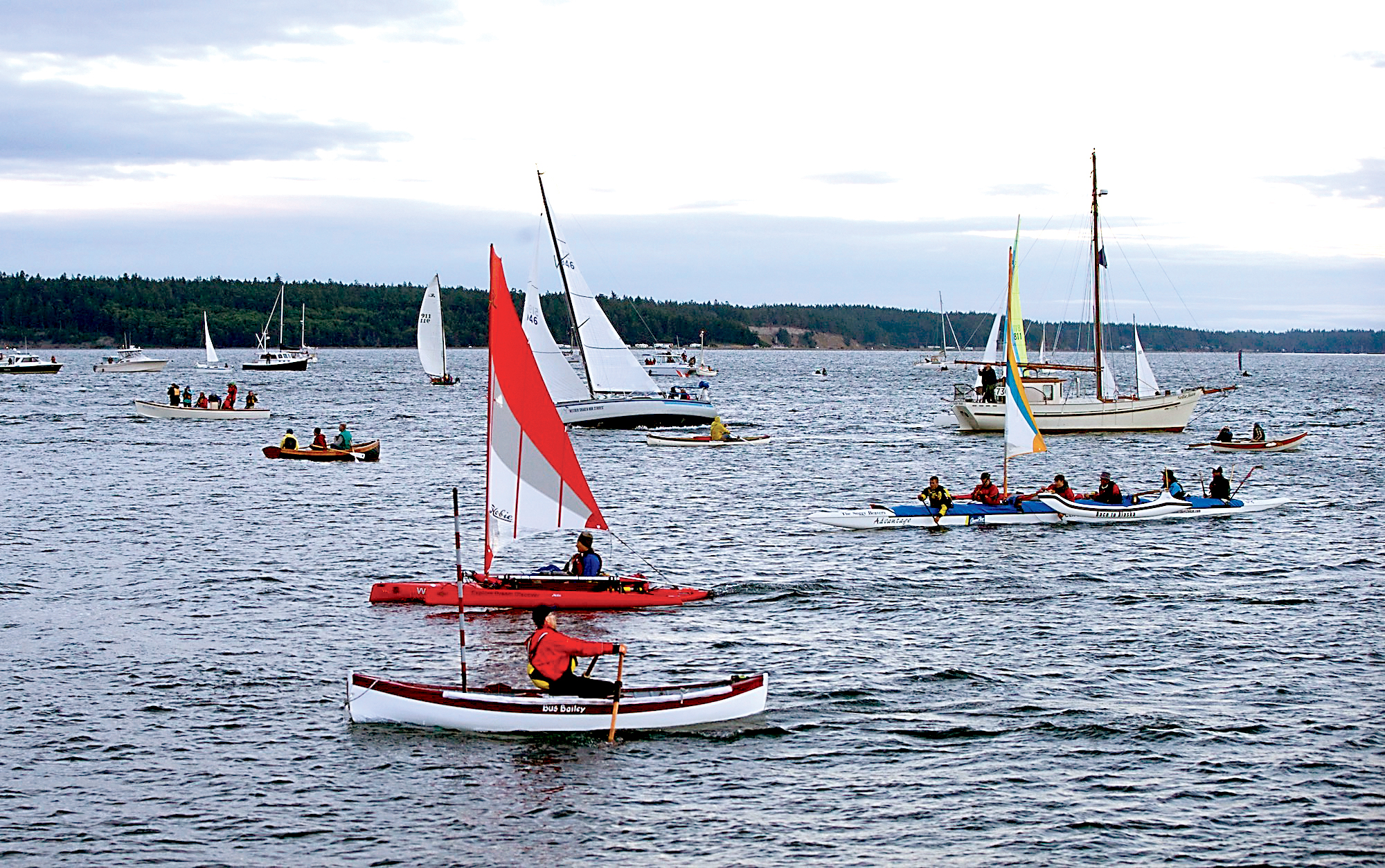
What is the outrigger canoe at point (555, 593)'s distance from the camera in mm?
27672

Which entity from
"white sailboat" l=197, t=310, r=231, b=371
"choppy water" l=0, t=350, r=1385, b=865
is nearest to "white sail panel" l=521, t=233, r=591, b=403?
"choppy water" l=0, t=350, r=1385, b=865

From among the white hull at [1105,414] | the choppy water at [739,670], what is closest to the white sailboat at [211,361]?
the white hull at [1105,414]

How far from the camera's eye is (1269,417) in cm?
10056

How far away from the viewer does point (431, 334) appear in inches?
4673

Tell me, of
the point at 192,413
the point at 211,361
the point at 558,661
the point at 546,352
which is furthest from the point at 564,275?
the point at 211,361

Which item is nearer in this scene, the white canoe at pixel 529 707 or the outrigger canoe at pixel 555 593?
the white canoe at pixel 529 707

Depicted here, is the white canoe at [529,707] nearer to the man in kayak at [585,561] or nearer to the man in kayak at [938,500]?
the man in kayak at [585,561]

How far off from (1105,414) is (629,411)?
1024 inches

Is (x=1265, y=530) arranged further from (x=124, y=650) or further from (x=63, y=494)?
(x=63, y=494)

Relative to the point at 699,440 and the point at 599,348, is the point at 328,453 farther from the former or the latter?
the point at 699,440

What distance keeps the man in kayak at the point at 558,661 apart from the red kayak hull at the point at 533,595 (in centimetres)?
751

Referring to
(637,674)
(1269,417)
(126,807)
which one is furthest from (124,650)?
(1269,417)

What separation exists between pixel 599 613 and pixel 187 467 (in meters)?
34.7

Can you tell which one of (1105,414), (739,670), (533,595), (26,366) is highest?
(26,366)
